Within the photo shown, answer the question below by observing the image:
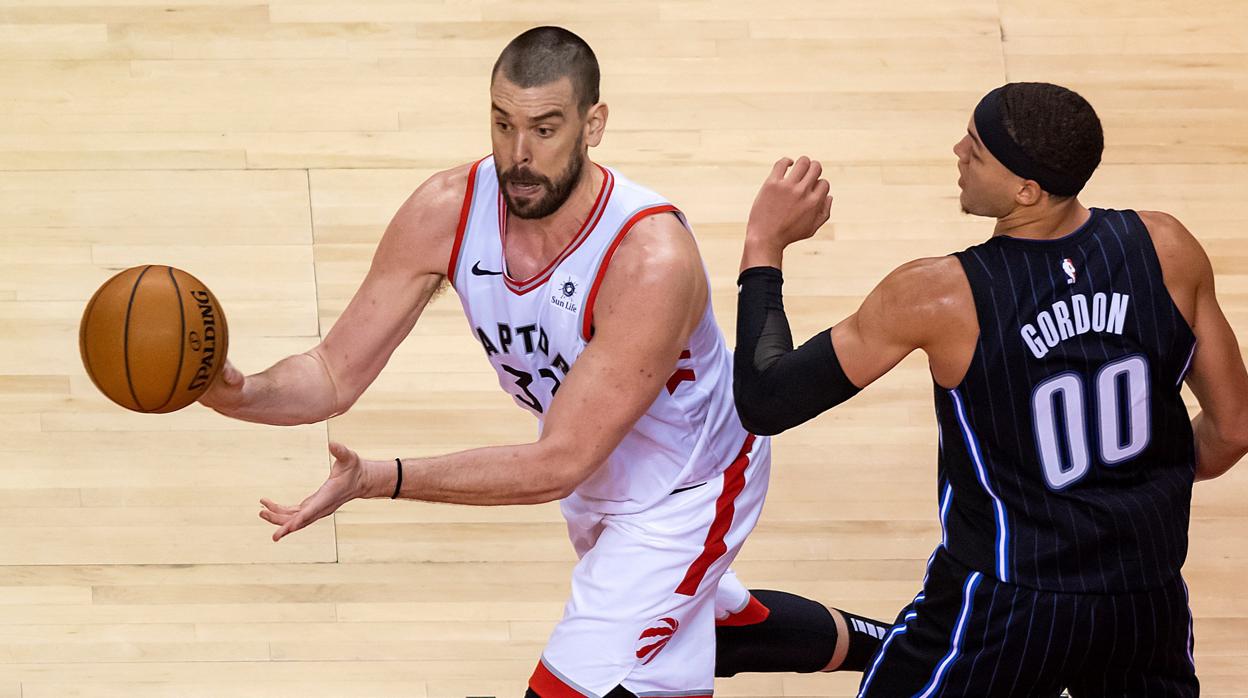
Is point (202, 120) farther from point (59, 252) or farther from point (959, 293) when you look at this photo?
point (959, 293)

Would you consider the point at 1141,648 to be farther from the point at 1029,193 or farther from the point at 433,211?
the point at 433,211

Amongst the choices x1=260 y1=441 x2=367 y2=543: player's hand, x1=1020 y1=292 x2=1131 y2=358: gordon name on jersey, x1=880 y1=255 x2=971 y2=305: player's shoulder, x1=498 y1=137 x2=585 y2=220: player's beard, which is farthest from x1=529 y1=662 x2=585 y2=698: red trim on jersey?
x1=1020 y1=292 x2=1131 y2=358: gordon name on jersey

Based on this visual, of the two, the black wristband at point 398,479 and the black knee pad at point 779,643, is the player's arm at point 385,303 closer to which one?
the black wristband at point 398,479

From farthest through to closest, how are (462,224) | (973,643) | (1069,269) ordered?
(462,224)
(973,643)
(1069,269)

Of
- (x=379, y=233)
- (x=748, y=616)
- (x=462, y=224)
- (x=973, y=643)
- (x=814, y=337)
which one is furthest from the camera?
(x=379, y=233)

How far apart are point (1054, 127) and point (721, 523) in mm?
1154

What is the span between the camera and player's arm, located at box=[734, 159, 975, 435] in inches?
101

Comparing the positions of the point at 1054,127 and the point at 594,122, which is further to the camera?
the point at 594,122

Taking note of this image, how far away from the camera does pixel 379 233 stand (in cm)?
487

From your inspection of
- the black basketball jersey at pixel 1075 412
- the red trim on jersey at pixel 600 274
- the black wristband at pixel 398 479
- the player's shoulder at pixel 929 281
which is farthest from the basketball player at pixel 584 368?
the black basketball jersey at pixel 1075 412

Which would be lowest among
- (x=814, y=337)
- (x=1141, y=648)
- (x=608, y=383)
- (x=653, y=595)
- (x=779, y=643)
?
(x=779, y=643)

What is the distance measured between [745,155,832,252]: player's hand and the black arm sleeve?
0.07 meters

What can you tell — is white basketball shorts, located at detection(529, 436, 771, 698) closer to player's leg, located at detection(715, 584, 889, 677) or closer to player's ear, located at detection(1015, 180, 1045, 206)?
player's leg, located at detection(715, 584, 889, 677)

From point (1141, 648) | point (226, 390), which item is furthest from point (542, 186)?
point (1141, 648)
